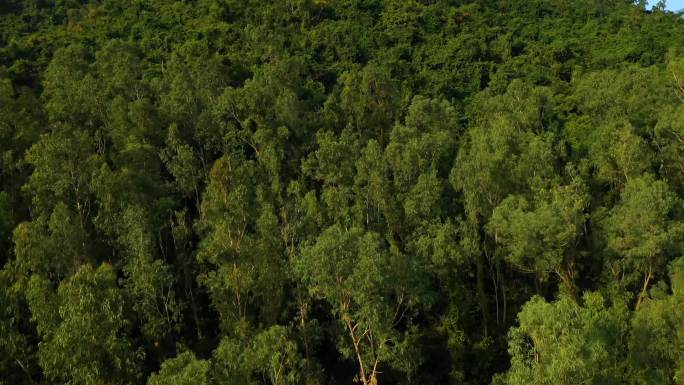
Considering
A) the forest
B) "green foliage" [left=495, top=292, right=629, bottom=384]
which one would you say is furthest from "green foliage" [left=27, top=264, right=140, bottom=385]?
"green foliage" [left=495, top=292, right=629, bottom=384]

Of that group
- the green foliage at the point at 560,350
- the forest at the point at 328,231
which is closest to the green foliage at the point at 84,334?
the forest at the point at 328,231

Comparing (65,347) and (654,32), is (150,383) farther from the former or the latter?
(654,32)

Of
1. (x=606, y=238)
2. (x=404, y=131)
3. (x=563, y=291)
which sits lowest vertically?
(x=563, y=291)

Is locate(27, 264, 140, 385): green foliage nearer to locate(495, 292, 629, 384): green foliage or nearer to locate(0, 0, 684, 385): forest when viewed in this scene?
locate(0, 0, 684, 385): forest

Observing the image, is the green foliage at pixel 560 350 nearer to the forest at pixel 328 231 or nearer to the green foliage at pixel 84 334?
the forest at pixel 328 231

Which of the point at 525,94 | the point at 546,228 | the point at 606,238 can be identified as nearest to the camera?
the point at 546,228

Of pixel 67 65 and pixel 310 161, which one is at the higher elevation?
pixel 67 65

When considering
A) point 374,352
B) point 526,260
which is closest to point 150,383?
point 374,352

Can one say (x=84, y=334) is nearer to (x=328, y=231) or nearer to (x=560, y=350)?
(x=328, y=231)
